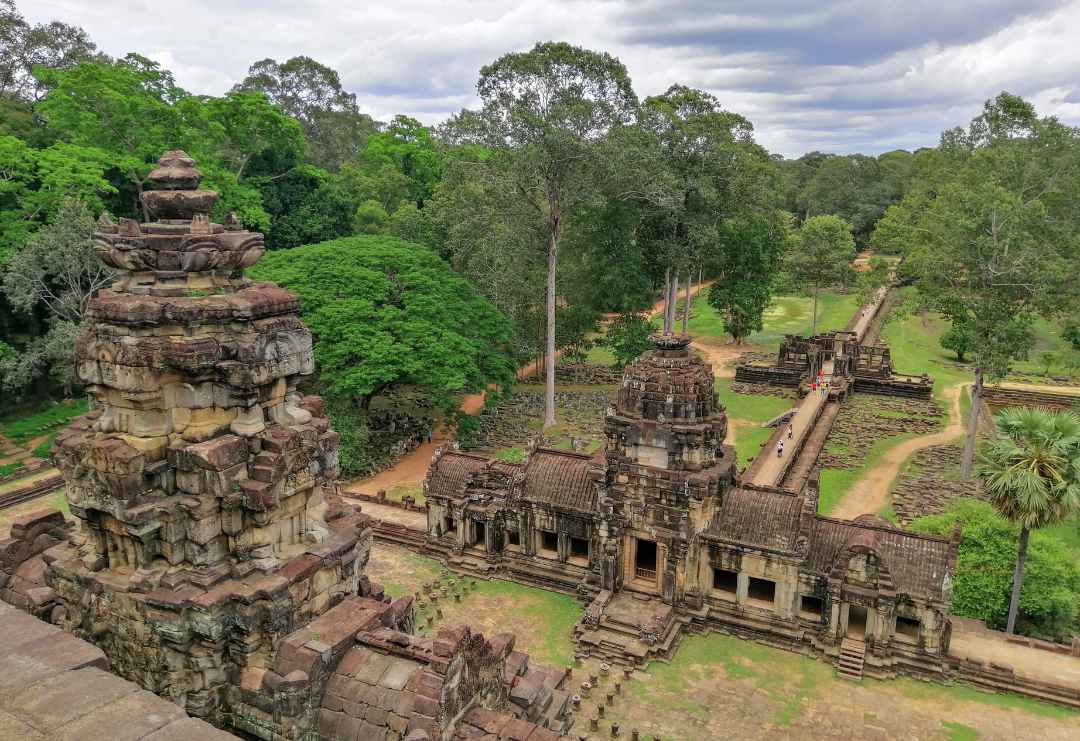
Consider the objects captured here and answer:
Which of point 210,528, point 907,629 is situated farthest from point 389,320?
point 907,629

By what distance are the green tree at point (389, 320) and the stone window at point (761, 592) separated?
49.1 ft

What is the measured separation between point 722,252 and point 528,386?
1651 cm

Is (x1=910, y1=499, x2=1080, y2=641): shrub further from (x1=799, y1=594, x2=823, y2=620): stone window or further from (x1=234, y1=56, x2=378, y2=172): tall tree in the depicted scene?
(x1=234, y1=56, x2=378, y2=172): tall tree

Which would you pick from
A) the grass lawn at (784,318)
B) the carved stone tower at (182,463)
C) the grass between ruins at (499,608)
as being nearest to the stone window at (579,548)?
the grass between ruins at (499,608)

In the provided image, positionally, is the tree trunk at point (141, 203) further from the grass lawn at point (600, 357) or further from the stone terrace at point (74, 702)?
the grass lawn at point (600, 357)

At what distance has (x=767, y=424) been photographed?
40.5 m

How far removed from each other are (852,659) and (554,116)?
25258 millimetres

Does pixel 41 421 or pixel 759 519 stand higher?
pixel 759 519

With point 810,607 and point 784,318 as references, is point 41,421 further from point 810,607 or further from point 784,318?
point 784,318

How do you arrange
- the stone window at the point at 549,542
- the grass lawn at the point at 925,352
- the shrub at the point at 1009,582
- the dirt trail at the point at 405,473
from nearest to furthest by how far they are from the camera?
the shrub at the point at 1009,582 → the stone window at the point at 549,542 → the dirt trail at the point at 405,473 → the grass lawn at the point at 925,352

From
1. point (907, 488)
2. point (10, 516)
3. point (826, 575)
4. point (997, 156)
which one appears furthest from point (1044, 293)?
point (10, 516)

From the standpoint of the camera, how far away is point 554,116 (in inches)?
1320

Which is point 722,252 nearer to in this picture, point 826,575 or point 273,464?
point 826,575

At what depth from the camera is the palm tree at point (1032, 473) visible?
19.3m
